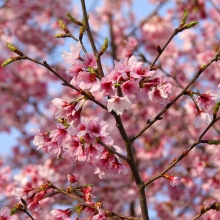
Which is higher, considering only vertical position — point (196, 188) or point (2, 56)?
point (2, 56)

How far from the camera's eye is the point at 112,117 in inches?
363

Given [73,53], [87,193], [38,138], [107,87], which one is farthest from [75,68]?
[87,193]

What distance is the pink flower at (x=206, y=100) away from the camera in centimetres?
249

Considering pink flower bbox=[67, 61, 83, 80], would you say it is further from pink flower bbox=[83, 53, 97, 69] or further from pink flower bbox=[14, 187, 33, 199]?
pink flower bbox=[14, 187, 33, 199]

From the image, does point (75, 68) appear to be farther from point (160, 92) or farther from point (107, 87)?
point (160, 92)

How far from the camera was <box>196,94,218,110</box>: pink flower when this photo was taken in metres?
2.49

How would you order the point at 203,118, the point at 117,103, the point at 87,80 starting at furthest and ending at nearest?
the point at 203,118, the point at 87,80, the point at 117,103

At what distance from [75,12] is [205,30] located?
5064mm

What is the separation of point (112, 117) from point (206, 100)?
6739 millimetres

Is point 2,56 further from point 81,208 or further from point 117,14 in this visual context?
point 81,208

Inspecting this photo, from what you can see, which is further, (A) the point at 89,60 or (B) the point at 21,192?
(B) the point at 21,192

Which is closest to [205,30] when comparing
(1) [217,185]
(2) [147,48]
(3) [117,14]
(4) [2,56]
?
(2) [147,48]

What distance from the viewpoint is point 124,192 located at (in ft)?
24.5

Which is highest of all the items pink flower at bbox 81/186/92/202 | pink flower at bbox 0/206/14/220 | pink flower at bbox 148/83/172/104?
pink flower at bbox 148/83/172/104
